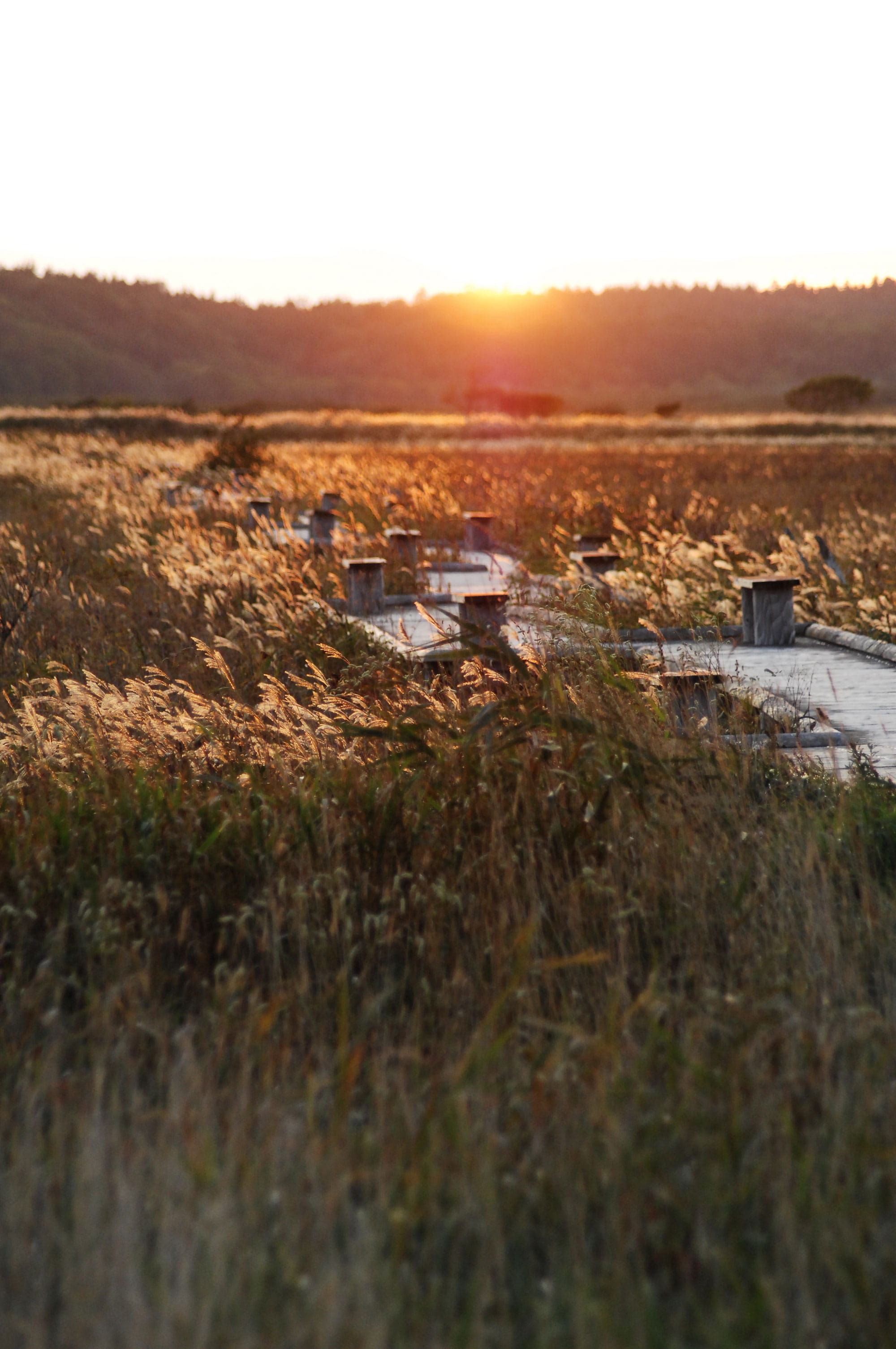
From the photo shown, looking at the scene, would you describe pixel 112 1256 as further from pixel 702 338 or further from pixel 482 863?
pixel 702 338

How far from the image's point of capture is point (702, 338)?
5108 inches

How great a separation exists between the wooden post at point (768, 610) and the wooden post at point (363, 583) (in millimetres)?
2964

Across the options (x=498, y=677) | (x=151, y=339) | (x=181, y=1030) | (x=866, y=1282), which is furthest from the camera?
(x=151, y=339)

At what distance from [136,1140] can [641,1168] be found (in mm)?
1030

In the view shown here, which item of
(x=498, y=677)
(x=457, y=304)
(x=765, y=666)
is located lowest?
(x=765, y=666)

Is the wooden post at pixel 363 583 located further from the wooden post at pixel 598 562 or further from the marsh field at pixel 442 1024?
the marsh field at pixel 442 1024

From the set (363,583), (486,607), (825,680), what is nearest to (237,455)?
(363,583)

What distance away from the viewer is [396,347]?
431 feet

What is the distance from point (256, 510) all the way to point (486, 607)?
29.0ft

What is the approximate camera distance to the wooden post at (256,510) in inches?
606

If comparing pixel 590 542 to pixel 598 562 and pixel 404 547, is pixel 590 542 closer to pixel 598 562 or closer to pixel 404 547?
pixel 404 547

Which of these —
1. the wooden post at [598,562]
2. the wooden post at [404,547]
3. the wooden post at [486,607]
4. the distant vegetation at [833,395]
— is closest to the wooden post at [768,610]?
the wooden post at [598,562]

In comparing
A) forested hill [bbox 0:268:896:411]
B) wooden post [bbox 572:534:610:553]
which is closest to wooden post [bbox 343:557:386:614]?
wooden post [bbox 572:534:610:553]

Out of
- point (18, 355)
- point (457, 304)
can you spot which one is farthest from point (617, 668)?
point (457, 304)
